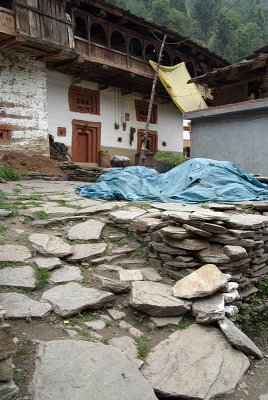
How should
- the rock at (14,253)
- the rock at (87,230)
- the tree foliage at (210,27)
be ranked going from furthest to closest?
the tree foliage at (210,27) < the rock at (87,230) < the rock at (14,253)

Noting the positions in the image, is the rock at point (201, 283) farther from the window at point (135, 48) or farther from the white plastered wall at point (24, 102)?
the window at point (135, 48)

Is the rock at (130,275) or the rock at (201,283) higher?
the rock at (201,283)

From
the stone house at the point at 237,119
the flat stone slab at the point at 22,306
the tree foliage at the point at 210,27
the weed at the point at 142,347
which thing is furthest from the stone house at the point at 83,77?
the tree foliage at the point at 210,27

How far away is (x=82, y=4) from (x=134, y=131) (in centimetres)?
641

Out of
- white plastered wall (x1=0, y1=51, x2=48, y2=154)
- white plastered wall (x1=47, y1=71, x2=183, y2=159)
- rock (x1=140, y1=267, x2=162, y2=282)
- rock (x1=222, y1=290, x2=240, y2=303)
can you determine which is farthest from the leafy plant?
rock (x1=222, y1=290, x2=240, y2=303)

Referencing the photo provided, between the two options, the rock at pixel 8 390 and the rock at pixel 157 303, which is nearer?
the rock at pixel 8 390

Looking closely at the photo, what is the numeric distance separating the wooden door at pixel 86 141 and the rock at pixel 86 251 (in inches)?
481

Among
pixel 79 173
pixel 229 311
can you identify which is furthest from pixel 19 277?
pixel 79 173

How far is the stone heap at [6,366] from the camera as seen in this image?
2246mm

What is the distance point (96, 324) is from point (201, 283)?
1235 millimetres

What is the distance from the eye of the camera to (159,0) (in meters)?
35.3

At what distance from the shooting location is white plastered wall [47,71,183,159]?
52.2ft

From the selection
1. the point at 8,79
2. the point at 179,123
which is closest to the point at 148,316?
the point at 8,79

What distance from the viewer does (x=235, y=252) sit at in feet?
14.5
